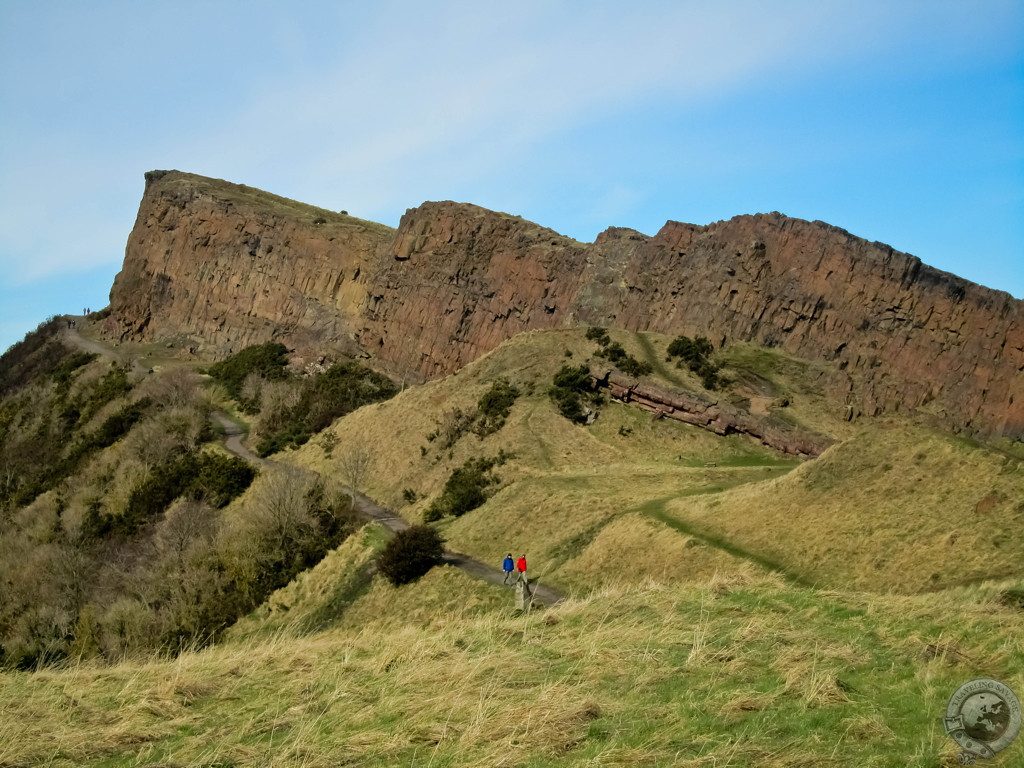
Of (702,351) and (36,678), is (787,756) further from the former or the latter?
(702,351)

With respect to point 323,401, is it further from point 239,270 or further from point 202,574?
point 202,574

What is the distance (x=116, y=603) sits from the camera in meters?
37.5

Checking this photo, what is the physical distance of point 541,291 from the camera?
77.4 metres

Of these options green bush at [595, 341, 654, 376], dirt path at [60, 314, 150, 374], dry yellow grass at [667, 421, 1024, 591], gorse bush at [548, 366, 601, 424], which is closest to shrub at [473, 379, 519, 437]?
gorse bush at [548, 366, 601, 424]

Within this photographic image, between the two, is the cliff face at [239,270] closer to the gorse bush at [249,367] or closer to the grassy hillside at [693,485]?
the gorse bush at [249,367]

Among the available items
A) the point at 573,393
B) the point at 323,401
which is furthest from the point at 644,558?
the point at 323,401

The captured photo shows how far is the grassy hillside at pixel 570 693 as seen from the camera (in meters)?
8.82

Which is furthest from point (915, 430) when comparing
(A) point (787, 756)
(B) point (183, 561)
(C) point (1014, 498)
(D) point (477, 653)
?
(B) point (183, 561)

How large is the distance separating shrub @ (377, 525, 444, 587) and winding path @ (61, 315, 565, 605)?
0.86 meters

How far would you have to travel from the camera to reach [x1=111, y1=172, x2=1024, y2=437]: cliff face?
55.9 m

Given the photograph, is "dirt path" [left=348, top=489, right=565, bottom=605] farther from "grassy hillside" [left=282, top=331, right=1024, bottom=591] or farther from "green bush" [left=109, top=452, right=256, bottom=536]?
"green bush" [left=109, top=452, right=256, bottom=536]

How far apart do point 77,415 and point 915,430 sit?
71.7 metres

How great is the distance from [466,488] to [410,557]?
41.8 feet

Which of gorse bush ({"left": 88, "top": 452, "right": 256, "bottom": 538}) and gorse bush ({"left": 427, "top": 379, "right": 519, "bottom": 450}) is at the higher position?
gorse bush ({"left": 427, "top": 379, "right": 519, "bottom": 450})
